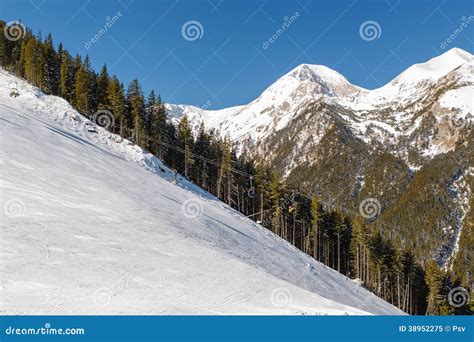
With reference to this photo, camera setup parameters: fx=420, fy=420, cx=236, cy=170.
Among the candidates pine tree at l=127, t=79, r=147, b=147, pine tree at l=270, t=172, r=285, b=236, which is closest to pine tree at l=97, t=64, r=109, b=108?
pine tree at l=127, t=79, r=147, b=147

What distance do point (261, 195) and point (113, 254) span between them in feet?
182

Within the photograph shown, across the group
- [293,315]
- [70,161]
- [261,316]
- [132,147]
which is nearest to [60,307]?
[261,316]

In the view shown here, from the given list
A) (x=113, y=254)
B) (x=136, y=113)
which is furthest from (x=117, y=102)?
(x=113, y=254)

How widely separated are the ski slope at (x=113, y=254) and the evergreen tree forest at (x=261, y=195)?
4184 cm

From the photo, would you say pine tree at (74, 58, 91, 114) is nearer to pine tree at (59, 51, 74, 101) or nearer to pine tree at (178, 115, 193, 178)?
pine tree at (59, 51, 74, 101)

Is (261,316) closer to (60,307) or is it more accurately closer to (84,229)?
(60,307)

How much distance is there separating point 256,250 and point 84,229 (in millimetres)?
12685

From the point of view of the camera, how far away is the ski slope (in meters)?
10.8

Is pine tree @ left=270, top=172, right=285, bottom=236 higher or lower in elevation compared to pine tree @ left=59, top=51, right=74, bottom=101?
lower

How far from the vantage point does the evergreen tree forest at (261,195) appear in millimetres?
69188

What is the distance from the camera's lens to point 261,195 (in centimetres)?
6919

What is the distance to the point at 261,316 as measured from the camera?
9570mm

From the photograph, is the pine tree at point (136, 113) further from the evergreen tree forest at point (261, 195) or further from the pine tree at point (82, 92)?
the pine tree at point (82, 92)

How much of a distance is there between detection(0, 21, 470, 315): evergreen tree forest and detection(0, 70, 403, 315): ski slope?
41.8 meters
